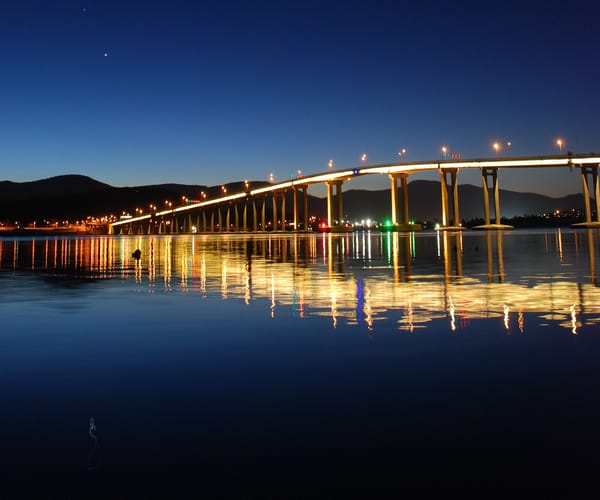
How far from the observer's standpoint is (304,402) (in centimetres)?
625

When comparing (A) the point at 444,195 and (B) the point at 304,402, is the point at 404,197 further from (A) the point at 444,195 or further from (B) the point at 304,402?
(B) the point at 304,402

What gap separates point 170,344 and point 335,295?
7940mm

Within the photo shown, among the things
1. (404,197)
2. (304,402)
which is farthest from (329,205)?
(304,402)

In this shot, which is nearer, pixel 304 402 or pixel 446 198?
pixel 304 402

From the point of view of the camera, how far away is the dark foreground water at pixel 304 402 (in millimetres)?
4406

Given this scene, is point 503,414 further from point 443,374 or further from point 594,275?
point 594,275

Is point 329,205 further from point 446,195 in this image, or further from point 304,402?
point 304,402

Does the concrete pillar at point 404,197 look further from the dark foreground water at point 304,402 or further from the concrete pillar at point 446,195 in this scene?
the dark foreground water at point 304,402

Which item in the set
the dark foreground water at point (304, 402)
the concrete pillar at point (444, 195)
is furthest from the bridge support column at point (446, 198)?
the dark foreground water at point (304, 402)

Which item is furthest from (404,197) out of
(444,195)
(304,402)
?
(304,402)

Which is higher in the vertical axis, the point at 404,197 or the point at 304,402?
the point at 404,197

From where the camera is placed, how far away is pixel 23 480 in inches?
173

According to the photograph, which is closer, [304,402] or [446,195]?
[304,402]

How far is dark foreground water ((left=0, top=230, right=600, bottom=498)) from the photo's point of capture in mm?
4406
